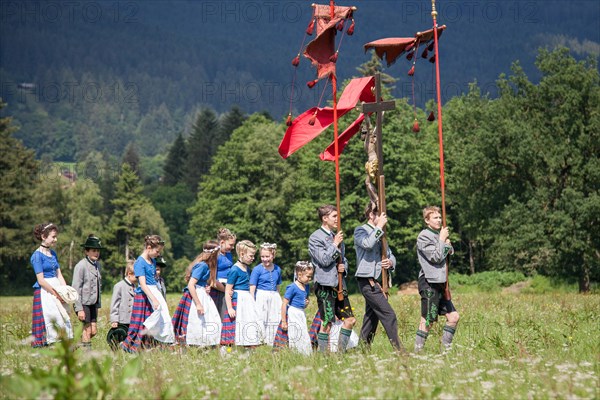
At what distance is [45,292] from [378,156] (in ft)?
16.3

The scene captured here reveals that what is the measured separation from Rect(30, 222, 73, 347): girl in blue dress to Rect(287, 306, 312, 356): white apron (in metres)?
3.05

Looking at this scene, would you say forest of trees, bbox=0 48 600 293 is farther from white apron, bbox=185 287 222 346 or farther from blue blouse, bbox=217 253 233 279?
white apron, bbox=185 287 222 346

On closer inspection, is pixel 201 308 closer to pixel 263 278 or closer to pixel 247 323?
pixel 247 323

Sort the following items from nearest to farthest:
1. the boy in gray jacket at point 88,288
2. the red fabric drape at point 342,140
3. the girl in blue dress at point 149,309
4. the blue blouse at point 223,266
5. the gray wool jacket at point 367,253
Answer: the gray wool jacket at point 367,253, the girl in blue dress at point 149,309, the red fabric drape at point 342,140, the boy in gray jacket at point 88,288, the blue blouse at point 223,266

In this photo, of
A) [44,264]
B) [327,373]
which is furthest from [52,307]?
[327,373]

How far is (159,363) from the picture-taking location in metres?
9.22

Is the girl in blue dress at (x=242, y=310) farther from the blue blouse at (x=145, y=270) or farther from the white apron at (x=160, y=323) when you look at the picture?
the blue blouse at (x=145, y=270)

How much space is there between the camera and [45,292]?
41.3 feet

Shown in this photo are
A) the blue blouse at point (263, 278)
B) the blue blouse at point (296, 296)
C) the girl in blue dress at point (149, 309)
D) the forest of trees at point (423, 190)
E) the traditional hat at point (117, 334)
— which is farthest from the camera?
the forest of trees at point (423, 190)

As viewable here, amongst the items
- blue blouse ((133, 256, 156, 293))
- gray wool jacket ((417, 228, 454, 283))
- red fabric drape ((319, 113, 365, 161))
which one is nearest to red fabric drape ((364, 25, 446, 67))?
red fabric drape ((319, 113, 365, 161))

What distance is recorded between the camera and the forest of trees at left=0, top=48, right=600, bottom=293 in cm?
3972

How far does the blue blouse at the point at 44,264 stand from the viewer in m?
12.4

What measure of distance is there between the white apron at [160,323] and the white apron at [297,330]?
1.75 metres

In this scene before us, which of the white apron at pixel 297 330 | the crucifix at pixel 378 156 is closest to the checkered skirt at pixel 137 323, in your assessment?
the white apron at pixel 297 330
